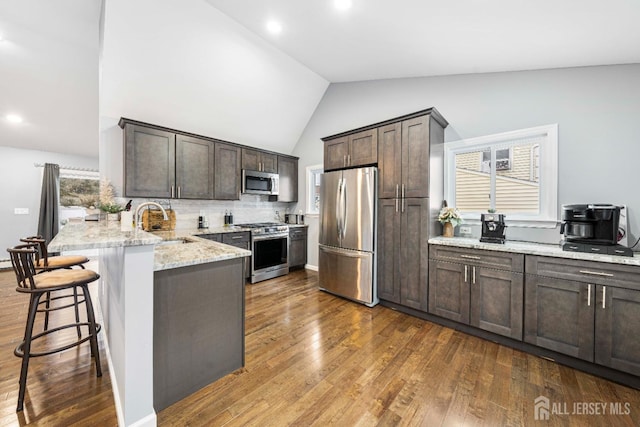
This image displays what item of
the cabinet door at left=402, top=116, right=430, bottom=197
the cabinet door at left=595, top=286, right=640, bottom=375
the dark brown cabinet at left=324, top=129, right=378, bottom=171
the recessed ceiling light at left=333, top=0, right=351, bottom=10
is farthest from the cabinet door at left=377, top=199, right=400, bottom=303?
the recessed ceiling light at left=333, top=0, right=351, bottom=10

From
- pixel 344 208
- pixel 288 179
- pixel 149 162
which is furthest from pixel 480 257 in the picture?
pixel 149 162

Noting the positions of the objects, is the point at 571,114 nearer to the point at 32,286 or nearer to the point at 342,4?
the point at 342,4

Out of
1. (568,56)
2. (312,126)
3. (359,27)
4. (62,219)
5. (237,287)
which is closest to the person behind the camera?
(237,287)

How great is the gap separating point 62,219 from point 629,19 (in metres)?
9.15

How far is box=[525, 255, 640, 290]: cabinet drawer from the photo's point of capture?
182 cm

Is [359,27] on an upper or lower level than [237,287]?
upper

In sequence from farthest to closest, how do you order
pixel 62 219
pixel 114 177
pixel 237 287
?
1. pixel 62 219
2. pixel 114 177
3. pixel 237 287

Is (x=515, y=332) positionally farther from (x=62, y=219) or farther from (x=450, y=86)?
(x=62, y=219)

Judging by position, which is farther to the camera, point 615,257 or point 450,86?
point 450,86

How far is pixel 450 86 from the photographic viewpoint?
324cm

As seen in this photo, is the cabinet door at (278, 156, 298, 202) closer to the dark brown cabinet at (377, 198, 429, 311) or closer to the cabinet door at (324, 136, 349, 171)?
the cabinet door at (324, 136, 349, 171)

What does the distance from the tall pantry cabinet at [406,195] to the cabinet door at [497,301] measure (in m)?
0.50

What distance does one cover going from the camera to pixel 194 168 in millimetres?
3898

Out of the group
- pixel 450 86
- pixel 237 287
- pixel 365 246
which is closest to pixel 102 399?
pixel 237 287
